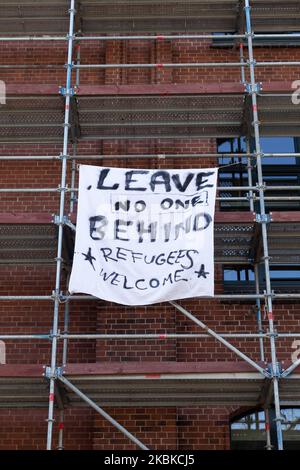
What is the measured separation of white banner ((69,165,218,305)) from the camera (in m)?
8.95

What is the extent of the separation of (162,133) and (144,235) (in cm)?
244

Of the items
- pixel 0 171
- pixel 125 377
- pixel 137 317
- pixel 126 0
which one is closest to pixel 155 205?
pixel 137 317

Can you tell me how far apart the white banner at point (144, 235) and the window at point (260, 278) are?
1.66 meters

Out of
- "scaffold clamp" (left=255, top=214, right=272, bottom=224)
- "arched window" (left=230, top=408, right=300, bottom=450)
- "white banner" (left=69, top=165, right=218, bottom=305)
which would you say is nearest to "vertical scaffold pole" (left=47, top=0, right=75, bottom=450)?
"white banner" (left=69, top=165, right=218, bottom=305)

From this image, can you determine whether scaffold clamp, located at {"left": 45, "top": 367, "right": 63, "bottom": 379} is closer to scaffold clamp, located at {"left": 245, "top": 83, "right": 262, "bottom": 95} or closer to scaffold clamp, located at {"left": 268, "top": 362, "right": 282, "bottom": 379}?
scaffold clamp, located at {"left": 268, "top": 362, "right": 282, "bottom": 379}

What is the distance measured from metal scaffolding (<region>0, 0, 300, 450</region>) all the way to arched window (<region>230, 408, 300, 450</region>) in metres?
0.90

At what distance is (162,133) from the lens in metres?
11.1

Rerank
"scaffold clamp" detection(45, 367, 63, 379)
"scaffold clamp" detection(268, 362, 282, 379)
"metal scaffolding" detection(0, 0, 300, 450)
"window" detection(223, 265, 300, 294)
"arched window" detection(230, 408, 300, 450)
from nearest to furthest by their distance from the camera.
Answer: "scaffold clamp" detection(268, 362, 282, 379) < "scaffold clamp" detection(45, 367, 63, 379) < "metal scaffolding" detection(0, 0, 300, 450) < "arched window" detection(230, 408, 300, 450) < "window" detection(223, 265, 300, 294)

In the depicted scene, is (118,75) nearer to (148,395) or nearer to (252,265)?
(252,265)

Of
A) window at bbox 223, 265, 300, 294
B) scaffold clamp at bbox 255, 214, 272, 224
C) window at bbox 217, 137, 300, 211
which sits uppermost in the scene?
window at bbox 217, 137, 300, 211

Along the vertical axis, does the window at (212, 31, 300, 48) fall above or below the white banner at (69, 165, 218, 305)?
above

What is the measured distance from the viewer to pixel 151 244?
9.27 m

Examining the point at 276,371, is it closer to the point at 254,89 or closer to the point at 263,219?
the point at 263,219

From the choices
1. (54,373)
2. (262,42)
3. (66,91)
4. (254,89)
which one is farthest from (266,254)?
(262,42)
